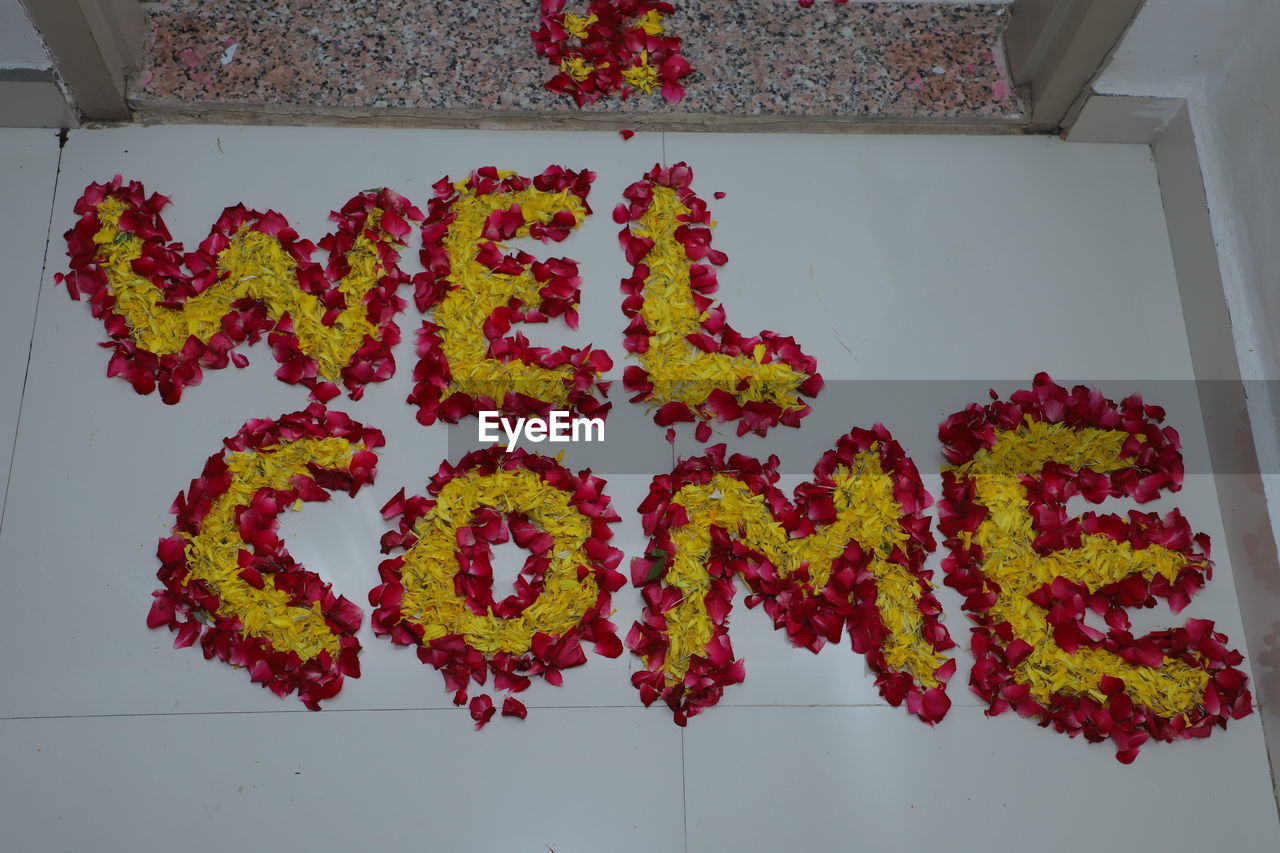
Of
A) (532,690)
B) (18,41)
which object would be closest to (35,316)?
(18,41)

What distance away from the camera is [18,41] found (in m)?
1.59

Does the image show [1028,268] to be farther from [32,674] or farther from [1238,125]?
[32,674]

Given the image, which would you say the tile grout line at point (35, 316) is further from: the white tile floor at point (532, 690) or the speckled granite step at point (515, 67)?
the speckled granite step at point (515, 67)

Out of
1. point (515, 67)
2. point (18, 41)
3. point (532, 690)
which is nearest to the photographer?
point (532, 690)

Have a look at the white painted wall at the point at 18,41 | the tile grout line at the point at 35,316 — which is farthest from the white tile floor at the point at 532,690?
the white painted wall at the point at 18,41

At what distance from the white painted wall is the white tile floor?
0.42 ft

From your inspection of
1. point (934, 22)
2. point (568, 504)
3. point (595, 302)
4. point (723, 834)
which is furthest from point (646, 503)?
point (934, 22)

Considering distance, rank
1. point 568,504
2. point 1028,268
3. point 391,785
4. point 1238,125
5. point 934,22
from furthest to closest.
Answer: point 934,22, point 1028,268, point 1238,125, point 568,504, point 391,785

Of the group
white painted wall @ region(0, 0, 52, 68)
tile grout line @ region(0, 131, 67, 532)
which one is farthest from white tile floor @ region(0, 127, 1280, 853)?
white painted wall @ region(0, 0, 52, 68)

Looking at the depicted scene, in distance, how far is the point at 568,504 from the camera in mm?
1493

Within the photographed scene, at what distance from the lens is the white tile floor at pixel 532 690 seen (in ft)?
4.54

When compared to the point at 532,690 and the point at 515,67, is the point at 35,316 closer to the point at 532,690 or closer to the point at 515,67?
the point at 515,67

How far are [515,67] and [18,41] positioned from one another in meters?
0.80

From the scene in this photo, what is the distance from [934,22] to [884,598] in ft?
3.57
